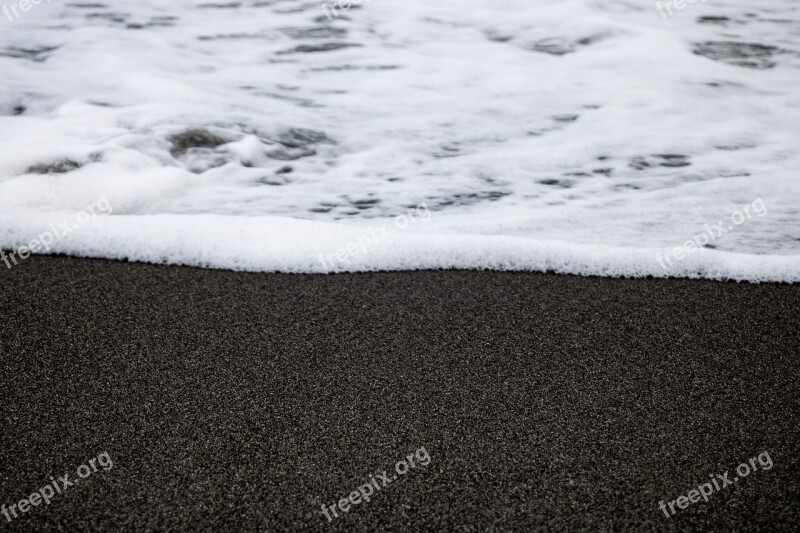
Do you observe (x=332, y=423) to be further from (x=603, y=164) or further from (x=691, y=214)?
(x=603, y=164)

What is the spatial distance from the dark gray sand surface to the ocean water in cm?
21

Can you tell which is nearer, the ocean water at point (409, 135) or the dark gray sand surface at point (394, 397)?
the dark gray sand surface at point (394, 397)

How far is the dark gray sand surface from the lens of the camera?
4.31 ft

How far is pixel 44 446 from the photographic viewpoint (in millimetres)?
1433

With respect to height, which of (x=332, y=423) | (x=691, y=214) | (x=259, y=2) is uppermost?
(x=259, y=2)

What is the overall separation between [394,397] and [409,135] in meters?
2.40

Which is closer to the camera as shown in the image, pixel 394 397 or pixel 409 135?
pixel 394 397

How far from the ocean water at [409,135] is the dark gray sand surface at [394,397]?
21 centimetres

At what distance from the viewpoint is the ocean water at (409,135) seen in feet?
7.89

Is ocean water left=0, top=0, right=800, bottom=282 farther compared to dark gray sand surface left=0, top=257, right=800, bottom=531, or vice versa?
ocean water left=0, top=0, right=800, bottom=282

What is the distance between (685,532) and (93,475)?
1.15m

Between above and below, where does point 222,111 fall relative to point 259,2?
below

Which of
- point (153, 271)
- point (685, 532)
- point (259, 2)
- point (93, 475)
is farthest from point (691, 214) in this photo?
point (259, 2)

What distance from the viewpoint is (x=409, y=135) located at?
12.4ft
